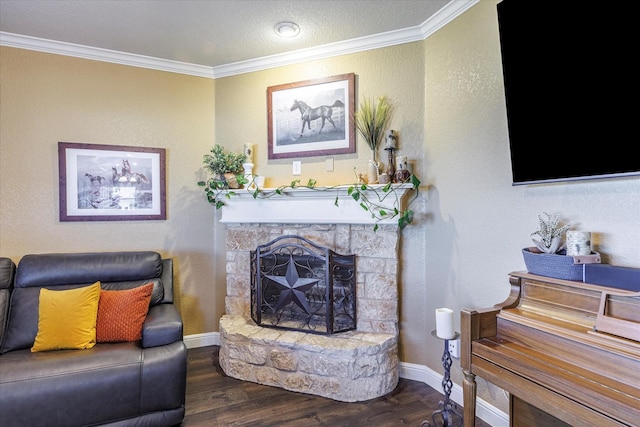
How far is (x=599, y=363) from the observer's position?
1.15 m

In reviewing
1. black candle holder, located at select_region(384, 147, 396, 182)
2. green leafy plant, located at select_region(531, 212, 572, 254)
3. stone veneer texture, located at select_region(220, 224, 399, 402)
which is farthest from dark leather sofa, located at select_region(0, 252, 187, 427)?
green leafy plant, located at select_region(531, 212, 572, 254)

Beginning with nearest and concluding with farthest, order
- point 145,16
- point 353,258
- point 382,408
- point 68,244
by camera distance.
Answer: point 382,408
point 145,16
point 353,258
point 68,244

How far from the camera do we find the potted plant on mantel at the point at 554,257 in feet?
4.37

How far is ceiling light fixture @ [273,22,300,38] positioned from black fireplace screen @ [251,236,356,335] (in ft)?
5.24

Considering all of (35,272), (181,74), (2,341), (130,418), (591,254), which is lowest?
(130,418)

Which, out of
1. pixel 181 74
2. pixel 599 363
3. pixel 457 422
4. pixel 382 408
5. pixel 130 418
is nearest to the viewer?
pixel 599 363

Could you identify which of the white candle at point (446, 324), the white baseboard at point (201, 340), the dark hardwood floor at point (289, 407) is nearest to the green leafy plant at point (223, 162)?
the white baseboard at point (201, 340)

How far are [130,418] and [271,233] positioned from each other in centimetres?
154

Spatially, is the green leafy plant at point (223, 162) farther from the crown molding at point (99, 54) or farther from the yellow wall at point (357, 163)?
the crown molding at point (99, 54)

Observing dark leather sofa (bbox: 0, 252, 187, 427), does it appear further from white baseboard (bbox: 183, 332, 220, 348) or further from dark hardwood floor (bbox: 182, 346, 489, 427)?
white baseboard (bbox: 183, 332, 220, 348)

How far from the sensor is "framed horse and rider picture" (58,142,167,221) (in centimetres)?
269

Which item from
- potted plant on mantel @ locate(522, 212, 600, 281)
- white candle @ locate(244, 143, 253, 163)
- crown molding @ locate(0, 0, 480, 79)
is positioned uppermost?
crown molding @ locate(0, 0, 480, 79)

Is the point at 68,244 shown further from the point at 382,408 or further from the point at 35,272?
the point at 382,408

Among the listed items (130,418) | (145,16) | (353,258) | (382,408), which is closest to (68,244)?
(130,418)
